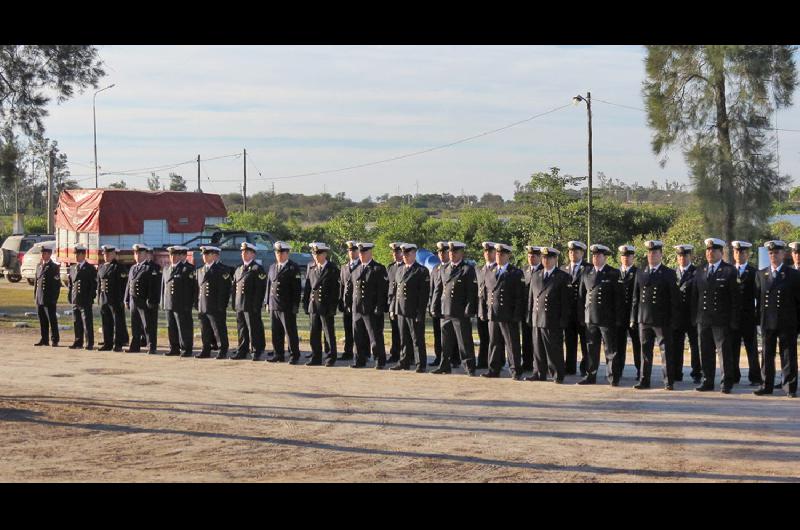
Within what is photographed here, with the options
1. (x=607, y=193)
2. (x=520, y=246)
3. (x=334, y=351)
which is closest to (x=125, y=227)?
(x=520, y=246)

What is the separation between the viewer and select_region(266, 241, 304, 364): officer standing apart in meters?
14.9

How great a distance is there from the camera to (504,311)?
1316 centimetres

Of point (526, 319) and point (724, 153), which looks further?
point (724, 153)

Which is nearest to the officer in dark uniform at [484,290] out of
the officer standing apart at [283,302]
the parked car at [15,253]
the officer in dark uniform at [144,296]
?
the officer standing apart at [283,302]

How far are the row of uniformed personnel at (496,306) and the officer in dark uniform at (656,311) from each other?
0.01 metres

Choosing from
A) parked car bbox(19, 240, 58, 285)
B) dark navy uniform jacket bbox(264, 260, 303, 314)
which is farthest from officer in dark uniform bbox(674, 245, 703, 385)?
parked car bbox(19, 240, 58, 285)

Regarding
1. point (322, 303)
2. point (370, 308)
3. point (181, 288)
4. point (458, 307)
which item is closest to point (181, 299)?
point (181, 288)

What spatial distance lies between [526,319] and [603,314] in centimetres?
118

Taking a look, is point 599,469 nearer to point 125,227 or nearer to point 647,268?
point 647,268

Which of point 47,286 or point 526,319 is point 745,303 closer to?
point 526,319

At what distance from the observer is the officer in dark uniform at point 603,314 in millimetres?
12492

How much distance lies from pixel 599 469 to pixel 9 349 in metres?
11.9

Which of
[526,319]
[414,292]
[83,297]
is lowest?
[526,319]

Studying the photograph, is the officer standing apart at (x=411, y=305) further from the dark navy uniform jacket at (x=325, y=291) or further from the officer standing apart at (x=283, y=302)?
the officer standing apart at (x=283, y=302)
